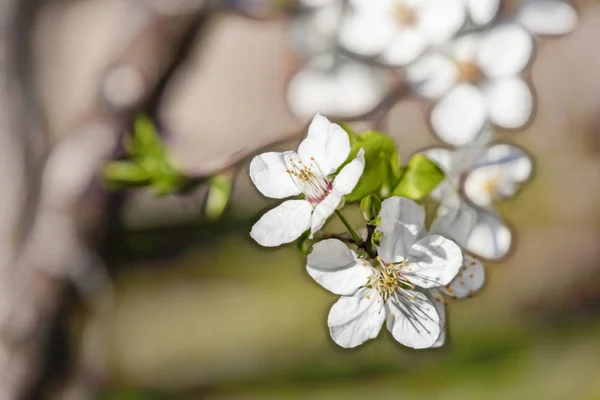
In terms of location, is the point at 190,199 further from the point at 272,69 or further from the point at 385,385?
the point at 385,385

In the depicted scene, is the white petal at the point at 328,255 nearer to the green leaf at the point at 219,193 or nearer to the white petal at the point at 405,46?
the green leaf at the point at 219,193

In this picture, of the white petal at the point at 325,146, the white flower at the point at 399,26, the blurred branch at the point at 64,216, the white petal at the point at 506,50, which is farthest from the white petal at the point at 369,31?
the white petal at the point at 325,146

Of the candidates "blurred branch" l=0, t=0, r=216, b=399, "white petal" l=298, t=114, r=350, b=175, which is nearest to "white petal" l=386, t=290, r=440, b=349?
"white petal" l=298, t=114, r=350, b=175

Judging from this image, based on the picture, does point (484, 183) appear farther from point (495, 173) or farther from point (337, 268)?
point (337, 268)

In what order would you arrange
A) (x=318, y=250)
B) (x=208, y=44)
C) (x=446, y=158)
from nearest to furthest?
(x=318, y=250) → (x=446, y=158) → (x=208, y=44)

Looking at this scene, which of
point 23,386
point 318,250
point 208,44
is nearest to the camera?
point 318,250

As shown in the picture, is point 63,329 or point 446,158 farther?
point 63,329

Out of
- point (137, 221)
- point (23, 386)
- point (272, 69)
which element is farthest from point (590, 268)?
point (23, 386)

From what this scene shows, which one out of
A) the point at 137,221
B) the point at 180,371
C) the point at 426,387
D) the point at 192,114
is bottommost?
the point at 426,387
